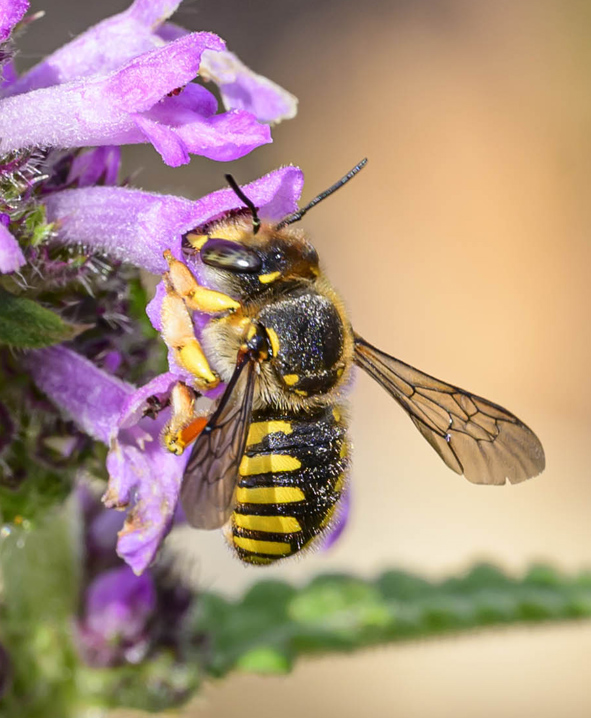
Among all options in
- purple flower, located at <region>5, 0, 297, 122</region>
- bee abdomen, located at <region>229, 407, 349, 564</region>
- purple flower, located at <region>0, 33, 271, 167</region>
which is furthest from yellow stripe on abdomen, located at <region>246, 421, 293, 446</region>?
purple flower, located at <region>5, 0, 297, 122</region>

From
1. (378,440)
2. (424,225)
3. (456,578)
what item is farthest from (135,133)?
(424,225)

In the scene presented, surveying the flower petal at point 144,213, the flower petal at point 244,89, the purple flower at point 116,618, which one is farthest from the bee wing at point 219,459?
the purple flower at point 116,618

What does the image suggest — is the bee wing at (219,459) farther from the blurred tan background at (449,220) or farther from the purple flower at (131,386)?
the blurred tan background at (449,220)

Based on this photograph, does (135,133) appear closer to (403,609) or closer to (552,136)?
(403,609)

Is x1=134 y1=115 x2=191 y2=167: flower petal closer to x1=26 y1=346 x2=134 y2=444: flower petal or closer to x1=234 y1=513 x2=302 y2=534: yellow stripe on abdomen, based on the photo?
x1=26 y1=346 x2=134 y2=444: flower petal

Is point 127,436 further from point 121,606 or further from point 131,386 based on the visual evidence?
point 121,606

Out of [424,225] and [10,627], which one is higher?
[10,627]

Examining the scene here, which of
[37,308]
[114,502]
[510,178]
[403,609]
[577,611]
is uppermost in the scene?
[37,308]

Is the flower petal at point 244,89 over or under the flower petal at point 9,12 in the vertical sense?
under
